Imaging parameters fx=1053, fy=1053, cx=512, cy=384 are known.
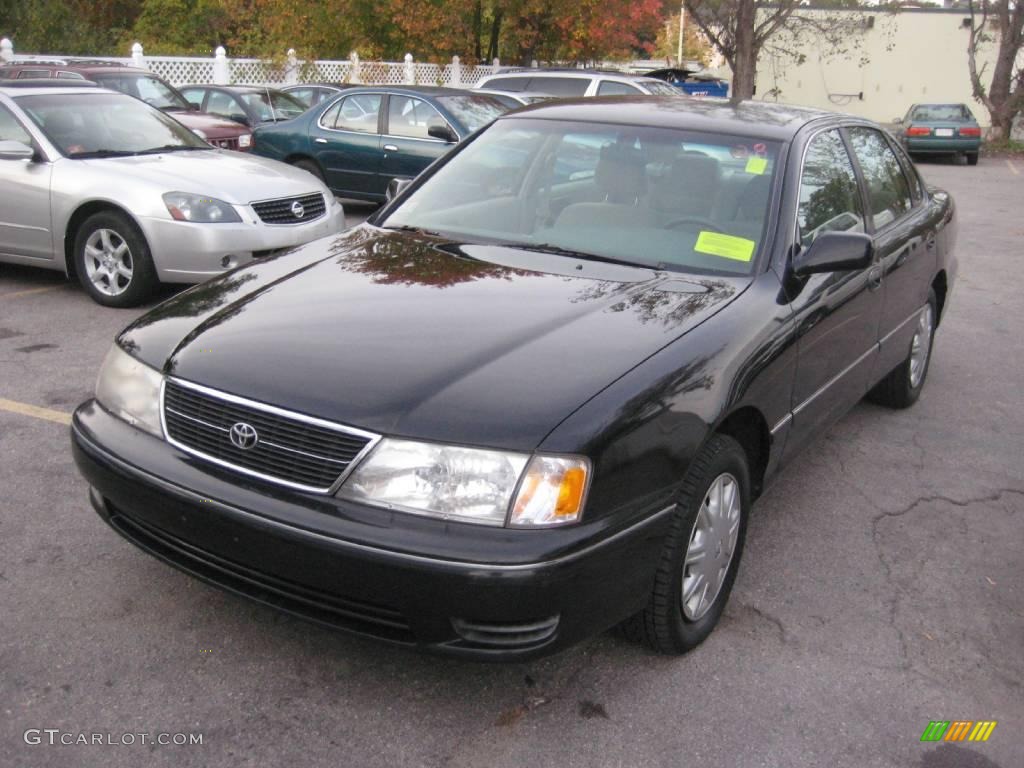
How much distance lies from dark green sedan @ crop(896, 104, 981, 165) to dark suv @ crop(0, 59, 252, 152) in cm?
1803

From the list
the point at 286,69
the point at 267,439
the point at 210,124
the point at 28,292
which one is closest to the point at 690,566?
the point at 267,439

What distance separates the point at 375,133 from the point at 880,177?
7.80 meters

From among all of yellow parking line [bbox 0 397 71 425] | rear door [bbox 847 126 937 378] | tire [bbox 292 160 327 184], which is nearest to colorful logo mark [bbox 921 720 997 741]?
rear door [bbox 847 126 937 378]

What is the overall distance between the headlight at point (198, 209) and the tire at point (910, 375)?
432cm

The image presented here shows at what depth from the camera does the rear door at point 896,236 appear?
15.5 ft

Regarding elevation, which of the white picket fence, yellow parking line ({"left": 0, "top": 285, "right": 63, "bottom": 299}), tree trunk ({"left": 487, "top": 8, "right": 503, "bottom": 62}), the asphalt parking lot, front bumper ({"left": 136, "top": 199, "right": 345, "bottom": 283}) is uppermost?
tree trunk ({"left": 487, "top": 8, "right": 503, "bottom": 62})

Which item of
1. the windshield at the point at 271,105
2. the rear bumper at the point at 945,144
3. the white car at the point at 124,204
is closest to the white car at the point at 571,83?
the windshield at the point at 271,105

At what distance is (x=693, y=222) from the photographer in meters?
3.90

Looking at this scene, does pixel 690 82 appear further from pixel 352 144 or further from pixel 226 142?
pixel 352 144

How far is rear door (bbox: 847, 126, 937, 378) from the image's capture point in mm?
4730

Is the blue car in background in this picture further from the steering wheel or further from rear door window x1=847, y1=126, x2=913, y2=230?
the steering wheel

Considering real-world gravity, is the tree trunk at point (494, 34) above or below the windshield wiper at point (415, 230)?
above

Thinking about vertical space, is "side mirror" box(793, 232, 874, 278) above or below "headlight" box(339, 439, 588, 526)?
above

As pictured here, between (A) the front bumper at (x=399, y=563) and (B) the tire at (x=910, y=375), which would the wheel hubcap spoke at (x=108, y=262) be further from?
(B) the tire at (x=910, y=375)
